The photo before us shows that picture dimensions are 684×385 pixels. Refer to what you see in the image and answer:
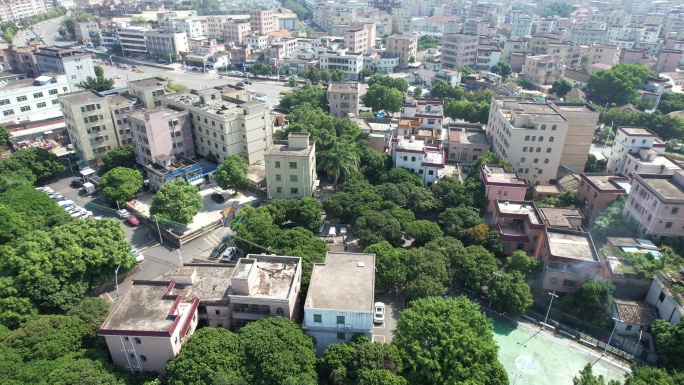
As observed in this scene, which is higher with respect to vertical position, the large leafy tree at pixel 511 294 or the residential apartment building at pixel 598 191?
the residential apartment building at pixel 598 191

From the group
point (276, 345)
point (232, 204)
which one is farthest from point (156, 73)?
point (276, 345)

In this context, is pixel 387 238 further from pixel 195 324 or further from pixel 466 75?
pixel 466 75

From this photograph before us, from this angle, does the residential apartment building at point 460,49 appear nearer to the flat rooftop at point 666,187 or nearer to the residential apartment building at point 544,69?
the residential apartment building at point 544,69

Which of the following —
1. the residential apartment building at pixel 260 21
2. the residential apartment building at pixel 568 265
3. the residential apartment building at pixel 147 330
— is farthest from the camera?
the residential apartment building at pixel 260 21

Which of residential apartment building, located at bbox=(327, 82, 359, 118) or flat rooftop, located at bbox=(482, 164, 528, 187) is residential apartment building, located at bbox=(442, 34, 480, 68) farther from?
flat rooftop, located at bbox=(482, 164, 528, 187)

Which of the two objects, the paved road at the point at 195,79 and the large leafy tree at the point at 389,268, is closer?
the large leafy tree at the point at 389,268

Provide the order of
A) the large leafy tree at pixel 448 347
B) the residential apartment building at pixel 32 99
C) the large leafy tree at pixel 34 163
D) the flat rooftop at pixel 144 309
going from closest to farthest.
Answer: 1. the large leafy tree at pixel 448 347
2. the flat rooftop at pixel 144 309
3. the large leafy tree at pixel 34 163
4. the residential apartment building at pixel 32 99

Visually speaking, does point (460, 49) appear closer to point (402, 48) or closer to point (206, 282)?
point (402, 48)

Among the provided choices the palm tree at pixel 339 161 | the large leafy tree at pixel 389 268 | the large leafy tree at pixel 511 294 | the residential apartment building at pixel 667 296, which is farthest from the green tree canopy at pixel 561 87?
the large leafy tree at pixel 389 268
